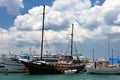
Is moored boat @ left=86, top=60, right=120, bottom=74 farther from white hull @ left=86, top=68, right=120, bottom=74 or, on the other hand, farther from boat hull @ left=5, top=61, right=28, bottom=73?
boat hull @ left=5, top=61, right=28, bottom=73

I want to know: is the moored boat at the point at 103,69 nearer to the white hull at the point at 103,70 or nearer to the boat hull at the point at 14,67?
the white hull at the point at 103,70

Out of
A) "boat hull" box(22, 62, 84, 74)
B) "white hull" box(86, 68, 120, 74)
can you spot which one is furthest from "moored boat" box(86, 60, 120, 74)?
"boat hull" box(22, 62, 84, 74)

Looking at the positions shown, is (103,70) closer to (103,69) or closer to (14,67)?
(103,69)

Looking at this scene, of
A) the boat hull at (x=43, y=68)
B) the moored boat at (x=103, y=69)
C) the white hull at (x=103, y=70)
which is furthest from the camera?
the white hull at (x=103, y=70)

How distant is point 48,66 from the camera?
3743 inches

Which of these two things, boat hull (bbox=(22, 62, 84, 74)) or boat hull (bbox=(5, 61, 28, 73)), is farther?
boat hull (bbox=(5, 61, 28, 73))

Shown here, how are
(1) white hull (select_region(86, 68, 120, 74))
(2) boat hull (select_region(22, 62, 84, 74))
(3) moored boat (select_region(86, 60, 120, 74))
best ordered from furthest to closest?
Result: (1) white hull (select_region(86, 68, 120, 74))
(3) moored boat (select_region(86, 60, 120, 74))
(2) boat hull (select_region(22, 62, 84, 74))

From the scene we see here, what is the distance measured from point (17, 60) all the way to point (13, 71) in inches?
229

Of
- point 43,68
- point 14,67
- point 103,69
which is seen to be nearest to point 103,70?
point 103,69

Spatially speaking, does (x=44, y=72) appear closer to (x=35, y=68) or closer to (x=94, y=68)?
(x=35, y=68)

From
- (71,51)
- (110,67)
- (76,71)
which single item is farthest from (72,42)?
(110,67)

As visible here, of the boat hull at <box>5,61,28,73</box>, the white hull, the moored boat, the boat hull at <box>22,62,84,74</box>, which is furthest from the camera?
the boat hull at <box>5,61,28,73</box>

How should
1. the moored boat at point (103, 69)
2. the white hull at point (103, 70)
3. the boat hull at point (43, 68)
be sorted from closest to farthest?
the boat hull at point (43, 68) → the moored boat at point (103, 69) → the white hull at point (103, 70)

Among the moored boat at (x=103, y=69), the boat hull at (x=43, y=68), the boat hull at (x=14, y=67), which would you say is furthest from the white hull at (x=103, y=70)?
the boat hull at (x=14, y=67)
